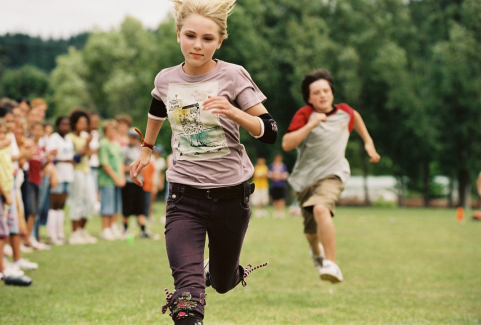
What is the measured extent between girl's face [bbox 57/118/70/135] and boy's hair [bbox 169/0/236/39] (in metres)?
8.33

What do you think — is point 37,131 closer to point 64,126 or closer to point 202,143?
point 64,126

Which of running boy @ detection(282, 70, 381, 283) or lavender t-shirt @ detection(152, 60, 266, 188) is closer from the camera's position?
lavender t-shirt @ detection(152, 60, 266, 188)

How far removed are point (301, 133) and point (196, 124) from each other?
8.56 feet

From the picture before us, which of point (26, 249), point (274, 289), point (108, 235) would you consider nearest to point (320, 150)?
point (274, 289)

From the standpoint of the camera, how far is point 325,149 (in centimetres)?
695

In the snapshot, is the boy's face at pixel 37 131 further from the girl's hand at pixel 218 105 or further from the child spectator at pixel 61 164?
the girl's hand at pixel 218 105

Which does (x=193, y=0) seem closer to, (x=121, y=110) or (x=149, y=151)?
(x=149, y=151)

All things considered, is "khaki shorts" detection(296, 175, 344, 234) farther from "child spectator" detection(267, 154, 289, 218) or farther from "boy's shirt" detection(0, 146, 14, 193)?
"child spectator" detection(267, 154, 289, 218)

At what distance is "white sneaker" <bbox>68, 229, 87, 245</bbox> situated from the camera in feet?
40.5

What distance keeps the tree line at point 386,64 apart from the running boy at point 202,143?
34.2 m

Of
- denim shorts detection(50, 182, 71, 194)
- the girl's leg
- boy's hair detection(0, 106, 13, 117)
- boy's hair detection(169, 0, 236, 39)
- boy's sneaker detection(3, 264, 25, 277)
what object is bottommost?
boy's sneaker detection(3, 264, 25, 277)

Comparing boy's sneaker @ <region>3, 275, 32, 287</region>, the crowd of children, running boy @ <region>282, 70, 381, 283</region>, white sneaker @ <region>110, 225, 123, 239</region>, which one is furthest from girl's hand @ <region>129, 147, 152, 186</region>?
white sneaker @ <region>110, 225, 123, 239</region>

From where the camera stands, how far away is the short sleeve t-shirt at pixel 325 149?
273 inches

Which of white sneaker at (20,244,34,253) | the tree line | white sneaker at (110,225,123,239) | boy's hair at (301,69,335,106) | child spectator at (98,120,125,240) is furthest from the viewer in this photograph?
the tree line
